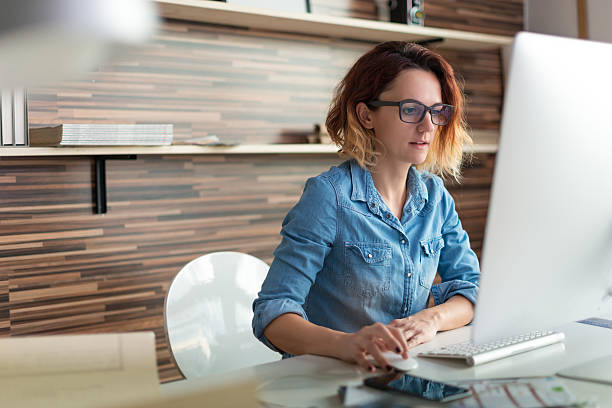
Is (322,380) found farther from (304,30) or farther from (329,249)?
(304,30)

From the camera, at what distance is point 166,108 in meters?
2.49

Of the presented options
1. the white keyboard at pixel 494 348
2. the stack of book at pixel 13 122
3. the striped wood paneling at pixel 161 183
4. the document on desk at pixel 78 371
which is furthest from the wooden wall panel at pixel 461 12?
the document on desk at pixel 78 371

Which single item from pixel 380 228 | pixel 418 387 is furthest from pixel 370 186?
pixel 418 387

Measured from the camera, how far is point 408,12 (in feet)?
9.29

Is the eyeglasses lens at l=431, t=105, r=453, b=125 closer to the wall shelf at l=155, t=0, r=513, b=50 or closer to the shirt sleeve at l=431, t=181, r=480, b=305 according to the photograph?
the shirt sleeve at l=431, t=181, r=480, b=305

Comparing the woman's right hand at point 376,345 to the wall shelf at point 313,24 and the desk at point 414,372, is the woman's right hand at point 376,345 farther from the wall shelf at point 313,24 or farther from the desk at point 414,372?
the wall shelf at point 313,24

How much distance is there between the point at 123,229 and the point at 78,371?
1.80 m

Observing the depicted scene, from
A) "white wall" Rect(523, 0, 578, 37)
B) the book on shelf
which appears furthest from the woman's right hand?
"white wall" Rect(523, 0, 578, 37)

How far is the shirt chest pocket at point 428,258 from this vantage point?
1519mm

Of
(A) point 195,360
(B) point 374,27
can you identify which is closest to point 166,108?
(B) point 374,27

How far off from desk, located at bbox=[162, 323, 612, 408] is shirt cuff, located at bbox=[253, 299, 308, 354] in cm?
11

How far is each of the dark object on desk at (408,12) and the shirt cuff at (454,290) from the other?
1.63 meters

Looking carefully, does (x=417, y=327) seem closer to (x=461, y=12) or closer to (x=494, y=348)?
(x=494, y=348)

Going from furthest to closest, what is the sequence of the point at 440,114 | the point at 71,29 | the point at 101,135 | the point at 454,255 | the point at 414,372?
1. the point at 101,135
2. the point at 454,255
3. the point at 440,114
4. the point at 414,372
5. the point at 71,29
